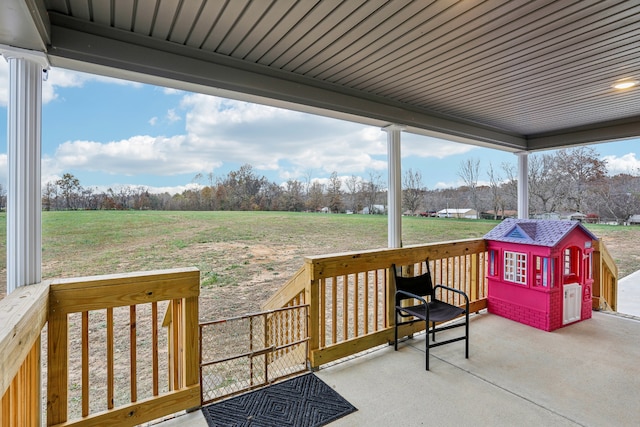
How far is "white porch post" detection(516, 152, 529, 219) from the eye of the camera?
16.2 feet

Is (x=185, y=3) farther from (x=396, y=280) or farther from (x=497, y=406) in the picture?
(x=497, y=406)

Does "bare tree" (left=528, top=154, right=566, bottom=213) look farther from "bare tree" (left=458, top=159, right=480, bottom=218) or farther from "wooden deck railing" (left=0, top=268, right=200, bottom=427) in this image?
"wooden deck railing" (left=0, top=268, right=200, bottom=427)

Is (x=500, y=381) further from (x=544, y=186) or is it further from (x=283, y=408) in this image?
(x=544, y=186)

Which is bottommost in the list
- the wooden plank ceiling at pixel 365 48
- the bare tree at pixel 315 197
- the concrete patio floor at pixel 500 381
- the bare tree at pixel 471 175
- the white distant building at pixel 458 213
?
the concrete patio floor at pixel 500 381

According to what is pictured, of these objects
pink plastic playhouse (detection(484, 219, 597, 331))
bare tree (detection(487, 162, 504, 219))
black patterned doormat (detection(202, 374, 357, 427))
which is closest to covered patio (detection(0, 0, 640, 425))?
black patterned doormat (detection(202, 374, 357, 427))

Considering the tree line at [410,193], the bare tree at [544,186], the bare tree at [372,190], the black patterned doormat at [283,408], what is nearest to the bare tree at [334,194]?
the tree line at [410,193]

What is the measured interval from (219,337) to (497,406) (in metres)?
2.18

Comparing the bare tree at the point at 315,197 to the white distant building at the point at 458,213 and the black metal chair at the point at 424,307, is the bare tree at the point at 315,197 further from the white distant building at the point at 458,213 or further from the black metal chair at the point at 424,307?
the white distant building at the point at 458,213

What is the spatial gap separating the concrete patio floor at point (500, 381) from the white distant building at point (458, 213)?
5.76 feet

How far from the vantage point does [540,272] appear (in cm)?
339

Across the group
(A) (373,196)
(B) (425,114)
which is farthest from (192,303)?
(B) (425,114)

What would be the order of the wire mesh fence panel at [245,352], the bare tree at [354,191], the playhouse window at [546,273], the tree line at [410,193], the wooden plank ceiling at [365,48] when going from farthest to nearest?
the bare tree at [354,191]
the playhouse window at [546,273]
the tree line at [410,193]
the wire mesh fence panel at [245,352]
the wooden plank ceiling at [365,48]

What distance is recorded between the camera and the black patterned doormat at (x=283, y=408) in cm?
194

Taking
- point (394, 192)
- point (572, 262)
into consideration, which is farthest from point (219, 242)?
point (572, 262)
